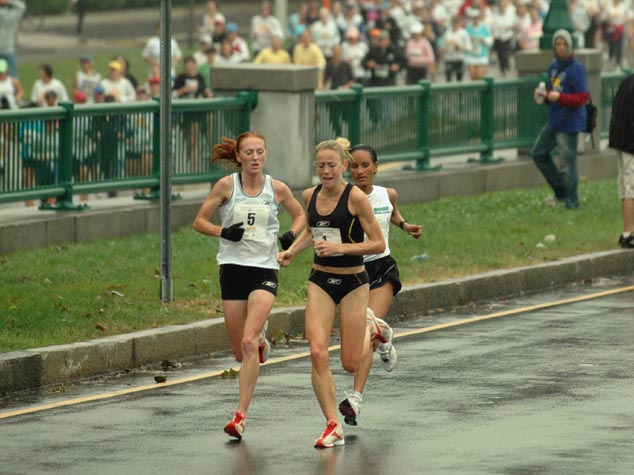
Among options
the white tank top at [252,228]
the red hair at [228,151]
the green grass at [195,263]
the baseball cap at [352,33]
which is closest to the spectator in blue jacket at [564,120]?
the green grass at [195,263]

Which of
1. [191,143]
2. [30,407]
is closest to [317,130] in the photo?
[191,143]

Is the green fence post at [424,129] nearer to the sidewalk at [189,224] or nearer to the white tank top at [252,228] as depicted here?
the sidewalk at [189,224]

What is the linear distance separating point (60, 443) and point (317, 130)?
1195 centimetres

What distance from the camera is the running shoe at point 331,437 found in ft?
32.2

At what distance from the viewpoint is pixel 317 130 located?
2169 cm

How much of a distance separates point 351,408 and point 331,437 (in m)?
0.62

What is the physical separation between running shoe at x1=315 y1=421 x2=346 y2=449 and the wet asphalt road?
7 centimetres

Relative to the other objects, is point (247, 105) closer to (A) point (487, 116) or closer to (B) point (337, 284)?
(A) point (487, 116)

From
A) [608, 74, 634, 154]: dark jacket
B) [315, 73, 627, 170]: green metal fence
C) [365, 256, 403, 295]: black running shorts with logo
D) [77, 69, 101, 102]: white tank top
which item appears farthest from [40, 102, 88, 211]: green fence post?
[77, 69, 101, 102]: white tank top

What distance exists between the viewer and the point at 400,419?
1070 centimetres

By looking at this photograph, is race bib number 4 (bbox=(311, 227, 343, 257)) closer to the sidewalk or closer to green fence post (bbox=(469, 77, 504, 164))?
the sidewalk

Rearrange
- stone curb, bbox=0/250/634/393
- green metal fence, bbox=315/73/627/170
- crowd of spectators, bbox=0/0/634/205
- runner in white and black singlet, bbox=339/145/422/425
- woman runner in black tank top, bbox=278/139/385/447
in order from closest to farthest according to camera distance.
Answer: woman runner in black tank top, bbox=278/139/385/447 → runner in white and black singlet, bbox=339/145/422/425 → stone curb, bbox=0/250/634/393 → crowd of spectators, bbox=0/0/634/205 → green metal fence, bbox=315/73/627/170

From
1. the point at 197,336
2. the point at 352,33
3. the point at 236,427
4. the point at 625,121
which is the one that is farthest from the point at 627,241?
the point at 352,33

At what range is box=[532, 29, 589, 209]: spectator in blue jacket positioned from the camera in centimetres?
2100
